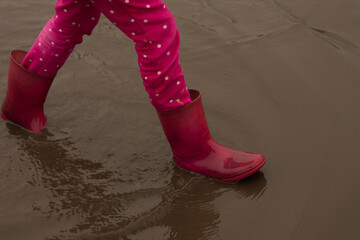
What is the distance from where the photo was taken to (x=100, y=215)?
1587 mm

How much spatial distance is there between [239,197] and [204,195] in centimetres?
12

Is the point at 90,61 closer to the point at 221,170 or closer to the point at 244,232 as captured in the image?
the point at 221,170

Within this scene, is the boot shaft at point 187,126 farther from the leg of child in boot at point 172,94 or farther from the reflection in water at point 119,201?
the reflection in water at point 119,201

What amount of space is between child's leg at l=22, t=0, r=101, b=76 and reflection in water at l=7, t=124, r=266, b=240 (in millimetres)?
335

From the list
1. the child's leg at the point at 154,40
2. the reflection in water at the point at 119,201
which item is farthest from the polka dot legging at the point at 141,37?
the reflection in water at the point at 119,201

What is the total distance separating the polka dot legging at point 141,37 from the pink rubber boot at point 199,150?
0.16 feet

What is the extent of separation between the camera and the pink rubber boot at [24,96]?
1.89m

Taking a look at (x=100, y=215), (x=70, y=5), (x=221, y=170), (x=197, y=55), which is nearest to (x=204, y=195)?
(x=221, y=170)

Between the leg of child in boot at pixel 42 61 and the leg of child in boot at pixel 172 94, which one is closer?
the leg of child in boot at pixel 172 94

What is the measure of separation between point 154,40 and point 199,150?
0.44 m

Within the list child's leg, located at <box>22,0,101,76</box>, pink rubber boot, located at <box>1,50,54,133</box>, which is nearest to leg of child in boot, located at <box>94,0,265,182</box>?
child's leg, located at <box>22,0,101,76</box>

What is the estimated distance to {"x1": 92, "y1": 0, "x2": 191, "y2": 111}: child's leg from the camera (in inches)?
57.5

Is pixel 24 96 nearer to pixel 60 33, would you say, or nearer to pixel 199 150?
pixel 60 33

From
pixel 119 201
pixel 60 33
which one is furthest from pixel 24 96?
pixel 119 201
